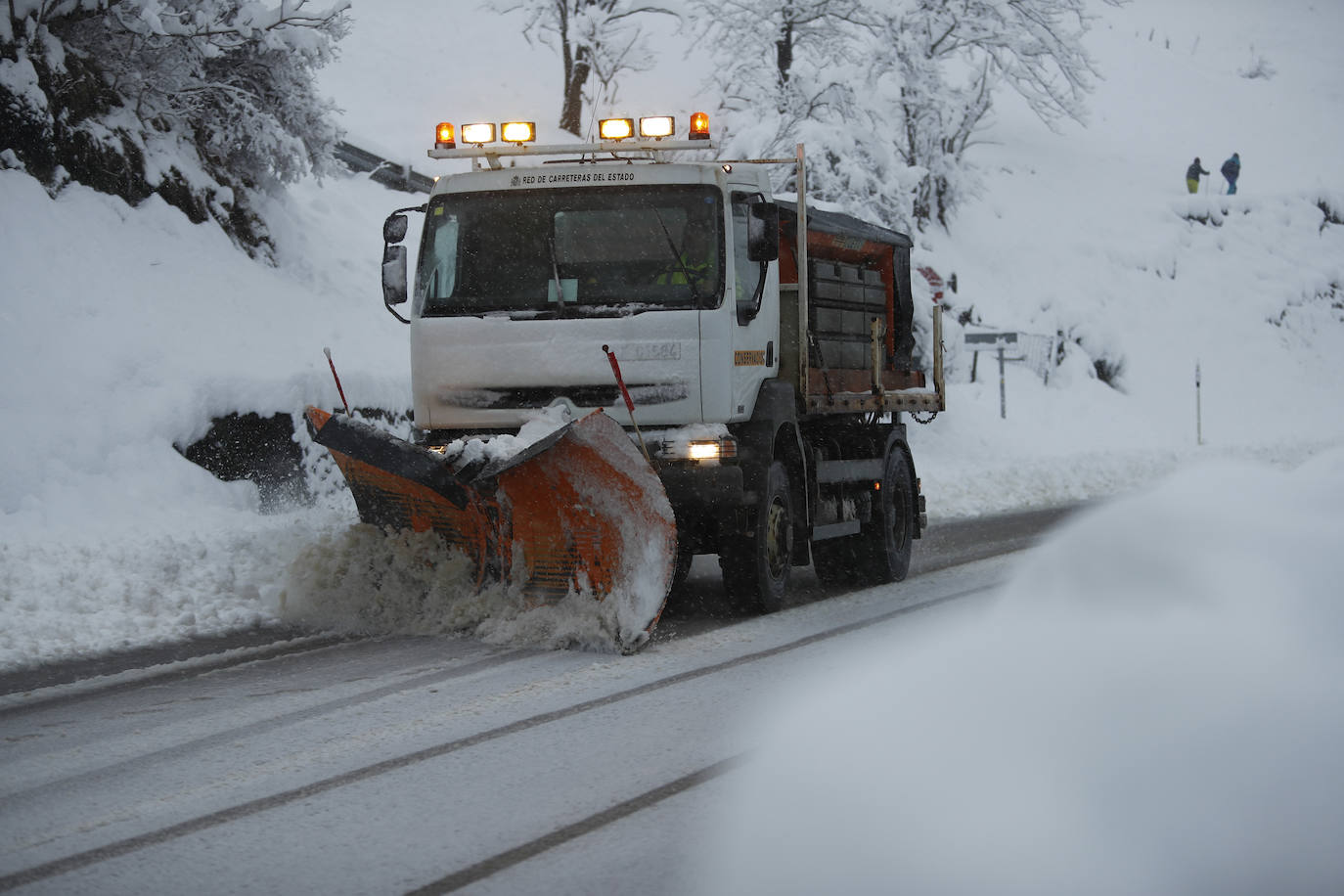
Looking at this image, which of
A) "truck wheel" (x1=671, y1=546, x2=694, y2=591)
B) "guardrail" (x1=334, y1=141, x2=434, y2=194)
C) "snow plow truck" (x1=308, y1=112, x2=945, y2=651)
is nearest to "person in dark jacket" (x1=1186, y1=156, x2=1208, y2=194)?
"guardrail" (x1=334, y1=141, x2=434, y2=194)

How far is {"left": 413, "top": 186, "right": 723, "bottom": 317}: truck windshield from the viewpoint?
8.80 metres

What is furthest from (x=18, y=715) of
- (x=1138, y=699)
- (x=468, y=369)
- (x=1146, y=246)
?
(x=1146, y=246)

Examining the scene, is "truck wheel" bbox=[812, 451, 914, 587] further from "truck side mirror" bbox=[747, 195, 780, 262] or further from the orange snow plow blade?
the orange snow plow blade

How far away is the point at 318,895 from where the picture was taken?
13.2ft

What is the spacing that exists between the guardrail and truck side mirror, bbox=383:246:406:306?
65.5 ft

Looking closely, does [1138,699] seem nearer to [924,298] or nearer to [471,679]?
[471,679]

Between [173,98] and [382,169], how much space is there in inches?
434

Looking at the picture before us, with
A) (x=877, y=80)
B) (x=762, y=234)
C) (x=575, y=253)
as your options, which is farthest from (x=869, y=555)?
(x=877, y=80)

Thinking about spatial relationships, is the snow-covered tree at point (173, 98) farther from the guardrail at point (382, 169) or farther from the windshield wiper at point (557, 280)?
the guardrail at point (382, 169)

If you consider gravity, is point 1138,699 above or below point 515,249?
below

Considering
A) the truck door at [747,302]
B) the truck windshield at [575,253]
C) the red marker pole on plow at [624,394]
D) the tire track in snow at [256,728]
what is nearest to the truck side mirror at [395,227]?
the truck windshield at [575,253]

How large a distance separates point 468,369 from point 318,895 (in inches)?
200

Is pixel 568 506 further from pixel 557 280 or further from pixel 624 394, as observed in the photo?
pixel 557 280

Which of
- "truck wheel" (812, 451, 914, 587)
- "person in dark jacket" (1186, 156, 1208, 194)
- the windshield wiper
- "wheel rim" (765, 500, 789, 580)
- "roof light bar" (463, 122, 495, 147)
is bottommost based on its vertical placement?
"truck wheel" (812, 451, 914, 587)
